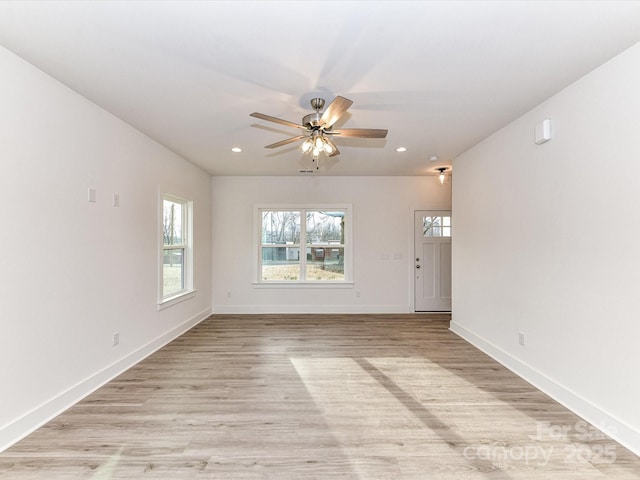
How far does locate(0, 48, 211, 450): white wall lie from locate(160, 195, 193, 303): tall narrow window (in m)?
0.55

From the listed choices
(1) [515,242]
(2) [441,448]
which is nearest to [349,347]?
(2) [441,448]

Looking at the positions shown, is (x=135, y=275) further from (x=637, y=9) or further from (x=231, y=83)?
(x=637, y=9)

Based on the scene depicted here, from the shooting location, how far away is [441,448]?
76.8 inches

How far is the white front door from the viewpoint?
222 inches

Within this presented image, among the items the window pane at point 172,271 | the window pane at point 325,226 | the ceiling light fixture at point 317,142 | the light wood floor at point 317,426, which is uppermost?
the ceiling light fixture at point 317,142

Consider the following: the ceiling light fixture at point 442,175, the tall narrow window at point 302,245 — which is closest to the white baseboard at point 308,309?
the tall narrow window at point 302,245

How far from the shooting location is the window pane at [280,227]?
18.9 ft

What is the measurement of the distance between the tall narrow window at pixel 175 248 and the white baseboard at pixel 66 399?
78 centimetres

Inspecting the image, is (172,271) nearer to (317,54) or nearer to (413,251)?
(317,54)

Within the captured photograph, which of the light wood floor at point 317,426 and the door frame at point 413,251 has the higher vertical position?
the door frame at point 413,251

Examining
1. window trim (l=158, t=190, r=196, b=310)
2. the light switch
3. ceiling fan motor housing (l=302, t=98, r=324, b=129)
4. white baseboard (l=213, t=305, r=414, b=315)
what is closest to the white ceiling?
ceiling fan motor housing (l=302, t=98, r=324, b=129)

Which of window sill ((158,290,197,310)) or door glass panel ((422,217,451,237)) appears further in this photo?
door glass panel ((422,217,451,237))

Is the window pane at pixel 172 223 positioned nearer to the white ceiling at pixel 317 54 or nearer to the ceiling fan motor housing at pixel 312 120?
the white ceiling at pixel 317 54

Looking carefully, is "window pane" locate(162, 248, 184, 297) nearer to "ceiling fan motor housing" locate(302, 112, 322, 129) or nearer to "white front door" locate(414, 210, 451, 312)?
"ceiling fan motor housing" locate(302, 112, 322, 129)
